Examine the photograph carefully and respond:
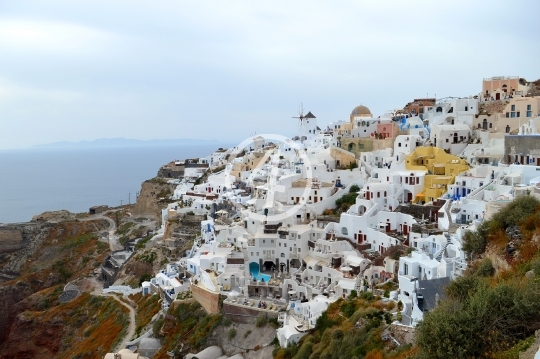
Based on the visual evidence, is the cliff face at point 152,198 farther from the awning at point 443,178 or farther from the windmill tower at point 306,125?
the awning at point 443,178

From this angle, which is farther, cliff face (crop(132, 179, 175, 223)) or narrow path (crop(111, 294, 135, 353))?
cliff face (crop(132, 179, 175, 223))

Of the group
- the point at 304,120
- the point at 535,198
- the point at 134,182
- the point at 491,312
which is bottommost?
the point at 134,182

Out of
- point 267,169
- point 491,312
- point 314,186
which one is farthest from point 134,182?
point 491,312

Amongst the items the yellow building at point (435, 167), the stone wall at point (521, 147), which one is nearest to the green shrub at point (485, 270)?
the yellow building at point (435, 167)

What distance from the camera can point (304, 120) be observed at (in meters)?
56.6

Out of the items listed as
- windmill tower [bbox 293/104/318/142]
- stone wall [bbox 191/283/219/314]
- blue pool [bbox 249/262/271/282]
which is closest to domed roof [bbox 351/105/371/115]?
windmill tower [bbox 293/104/318/142]

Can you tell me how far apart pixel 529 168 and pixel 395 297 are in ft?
36.2

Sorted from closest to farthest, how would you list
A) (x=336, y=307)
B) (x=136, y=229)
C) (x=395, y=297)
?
(x=395, y=297)
(x=336, y=307)
(x=136, y=229)

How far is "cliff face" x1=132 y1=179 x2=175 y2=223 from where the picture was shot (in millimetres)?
54906

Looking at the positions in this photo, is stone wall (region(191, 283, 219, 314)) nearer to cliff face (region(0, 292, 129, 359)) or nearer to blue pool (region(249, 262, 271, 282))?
blue pool (region(249, 262, 271, 282))

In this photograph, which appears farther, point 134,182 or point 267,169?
point 134,182

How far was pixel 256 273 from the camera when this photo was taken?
90.2ft

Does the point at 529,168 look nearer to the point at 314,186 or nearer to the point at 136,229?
the point at 314,186

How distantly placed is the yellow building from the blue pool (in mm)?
9911
